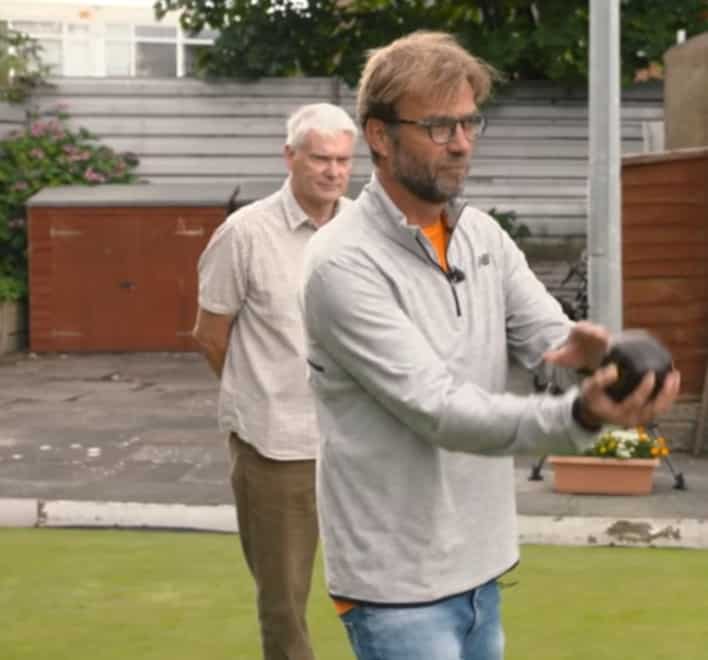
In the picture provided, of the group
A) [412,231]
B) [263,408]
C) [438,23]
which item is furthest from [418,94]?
[438,23]

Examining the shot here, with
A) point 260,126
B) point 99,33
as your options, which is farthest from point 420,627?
point 99,33

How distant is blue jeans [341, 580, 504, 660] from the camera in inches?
136

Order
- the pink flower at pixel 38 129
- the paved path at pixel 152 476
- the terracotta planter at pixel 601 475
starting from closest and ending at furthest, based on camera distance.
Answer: the paved path at pixel 152 476 < the terracotta planter at pixel 601 475 < the pink flower at pixel 38 129

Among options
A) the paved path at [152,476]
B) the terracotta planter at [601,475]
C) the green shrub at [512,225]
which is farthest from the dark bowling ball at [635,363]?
the green shrub at [512,225]

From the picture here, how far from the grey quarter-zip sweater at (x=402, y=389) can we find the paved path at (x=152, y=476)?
5.94 metres

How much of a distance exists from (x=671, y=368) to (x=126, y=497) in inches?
305

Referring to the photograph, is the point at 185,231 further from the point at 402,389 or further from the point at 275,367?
the point at 402,389

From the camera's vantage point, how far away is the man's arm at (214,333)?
5.55 meters

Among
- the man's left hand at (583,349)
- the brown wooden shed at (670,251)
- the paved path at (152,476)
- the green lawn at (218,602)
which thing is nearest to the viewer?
the man's left hand at (583,349)

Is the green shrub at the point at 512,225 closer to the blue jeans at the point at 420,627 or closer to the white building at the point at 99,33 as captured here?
the white building at the point at 99,33

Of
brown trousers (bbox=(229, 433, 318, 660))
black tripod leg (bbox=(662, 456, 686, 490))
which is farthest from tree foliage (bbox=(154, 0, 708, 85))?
brown trousers (bbox=(229, 433, 318, 660))

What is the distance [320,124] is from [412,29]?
55.2 feet

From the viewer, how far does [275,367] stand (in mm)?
5488

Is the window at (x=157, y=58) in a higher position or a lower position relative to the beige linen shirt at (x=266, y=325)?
higher
